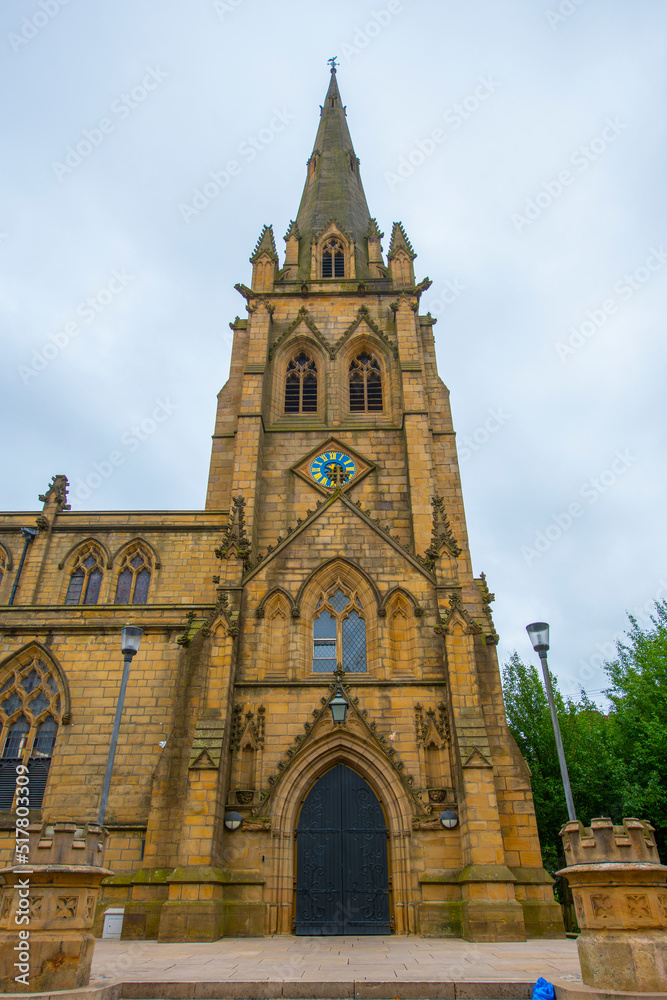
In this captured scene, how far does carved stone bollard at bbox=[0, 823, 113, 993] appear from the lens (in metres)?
6.77

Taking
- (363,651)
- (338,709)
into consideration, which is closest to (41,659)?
(338,709)

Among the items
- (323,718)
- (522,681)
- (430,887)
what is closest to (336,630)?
(323,718)

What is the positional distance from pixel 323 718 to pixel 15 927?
899cm

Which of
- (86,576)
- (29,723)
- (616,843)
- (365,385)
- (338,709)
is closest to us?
(616,843)

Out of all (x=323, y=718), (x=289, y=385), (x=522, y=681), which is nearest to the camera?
(x=323, y=718)

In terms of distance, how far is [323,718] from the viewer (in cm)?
1530

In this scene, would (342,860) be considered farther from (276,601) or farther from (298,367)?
(298,367)

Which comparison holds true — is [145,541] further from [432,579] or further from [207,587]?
[432,579]

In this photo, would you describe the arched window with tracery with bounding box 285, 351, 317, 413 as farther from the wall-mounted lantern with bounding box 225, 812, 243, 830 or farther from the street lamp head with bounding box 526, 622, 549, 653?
the wall-mounted lantern with bounding box 225, 812, 243, 830

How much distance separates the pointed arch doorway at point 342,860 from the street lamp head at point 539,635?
19.3ft

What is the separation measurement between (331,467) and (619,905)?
16.3m

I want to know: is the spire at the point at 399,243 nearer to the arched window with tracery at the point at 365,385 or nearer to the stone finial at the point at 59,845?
the arched window with tracery at the point at 365,385

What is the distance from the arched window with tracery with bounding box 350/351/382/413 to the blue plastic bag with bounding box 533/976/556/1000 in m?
19.6

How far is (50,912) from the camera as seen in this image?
23.2ft
